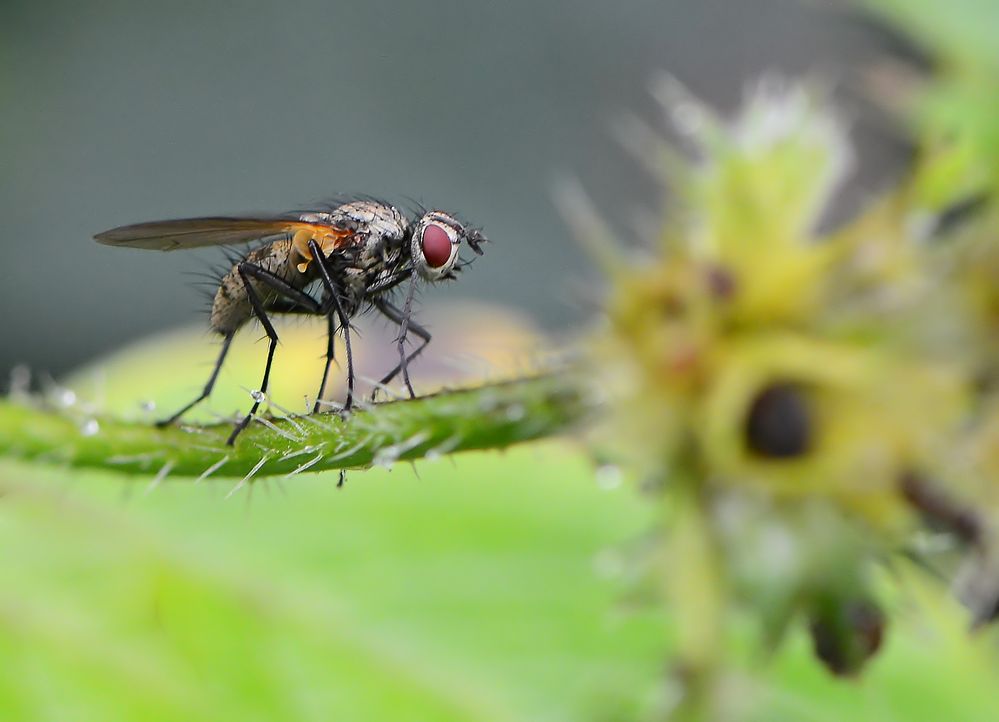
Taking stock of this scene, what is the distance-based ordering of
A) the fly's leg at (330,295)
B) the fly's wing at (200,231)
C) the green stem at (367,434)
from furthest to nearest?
1. the fly's leg at (330,295)
2. the fly's wing at (200,231)
3. the green stem at (367,434)

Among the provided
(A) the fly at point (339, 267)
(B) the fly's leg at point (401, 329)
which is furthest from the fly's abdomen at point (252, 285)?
(B) the fly's leg at point (401, 329)

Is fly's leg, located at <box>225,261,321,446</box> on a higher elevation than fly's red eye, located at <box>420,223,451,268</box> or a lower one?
lower

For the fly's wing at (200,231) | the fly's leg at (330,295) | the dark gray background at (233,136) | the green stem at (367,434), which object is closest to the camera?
the green stem at (367,434)

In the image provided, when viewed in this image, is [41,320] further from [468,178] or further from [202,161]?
[468,178]

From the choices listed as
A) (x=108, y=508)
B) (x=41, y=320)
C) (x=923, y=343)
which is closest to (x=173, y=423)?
(x=923, y=343)

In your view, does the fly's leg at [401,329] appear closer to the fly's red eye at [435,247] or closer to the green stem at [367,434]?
the fly's red eye at [435,247]

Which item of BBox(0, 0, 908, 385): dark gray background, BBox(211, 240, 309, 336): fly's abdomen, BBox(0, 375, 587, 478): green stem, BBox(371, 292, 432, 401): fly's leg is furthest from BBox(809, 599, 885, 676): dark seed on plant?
BBox(0, 0, 908, 385): dark gray background

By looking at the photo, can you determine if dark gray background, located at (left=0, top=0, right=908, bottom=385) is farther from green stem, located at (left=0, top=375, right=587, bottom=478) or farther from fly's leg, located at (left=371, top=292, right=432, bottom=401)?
green stem, located at (left=0, top=375, right=587, bottom=478)
